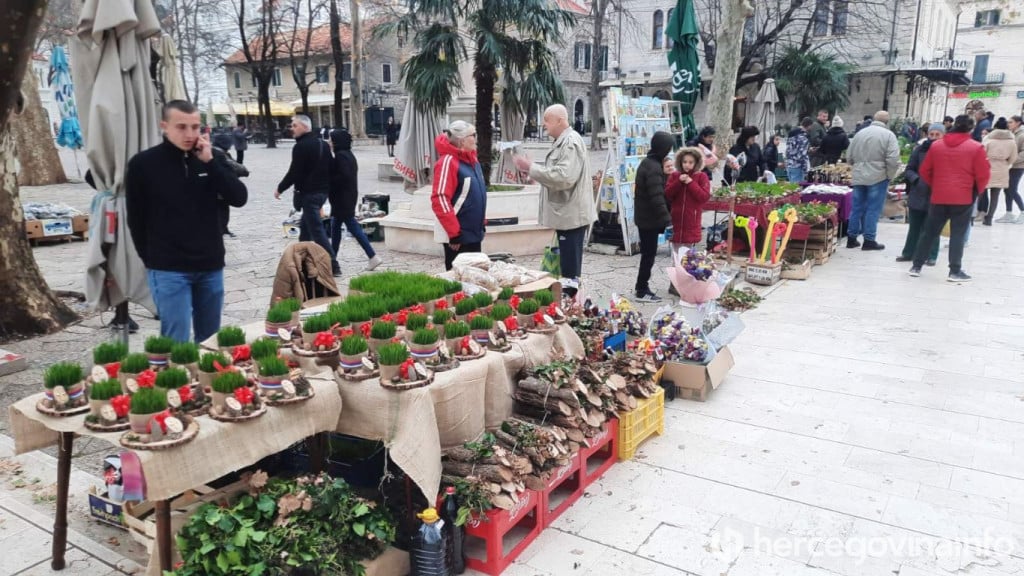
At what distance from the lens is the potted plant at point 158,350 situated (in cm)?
286

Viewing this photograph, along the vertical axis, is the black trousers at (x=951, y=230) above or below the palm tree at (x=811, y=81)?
below

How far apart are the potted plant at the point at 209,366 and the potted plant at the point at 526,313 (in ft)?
5.07

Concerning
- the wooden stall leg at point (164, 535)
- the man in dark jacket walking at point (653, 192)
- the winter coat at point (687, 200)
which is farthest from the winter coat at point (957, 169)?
the wooden stall leg at point (164, 535)

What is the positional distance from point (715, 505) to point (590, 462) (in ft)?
2.48

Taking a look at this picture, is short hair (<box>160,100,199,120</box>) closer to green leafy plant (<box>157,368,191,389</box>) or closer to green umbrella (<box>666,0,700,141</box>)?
green leafy plant (<box>157,368,191,389</box>)

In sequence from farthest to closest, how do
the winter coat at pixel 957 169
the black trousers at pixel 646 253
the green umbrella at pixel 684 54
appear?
the green umbrella at pixel 684 54
the winter coat at pixel 957 169
the black trousers at pixel 646 253

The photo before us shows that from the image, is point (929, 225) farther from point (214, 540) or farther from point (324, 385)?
point (214, 540)

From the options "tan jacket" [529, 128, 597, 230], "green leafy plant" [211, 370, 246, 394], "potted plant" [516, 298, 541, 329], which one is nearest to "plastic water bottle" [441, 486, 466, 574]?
"green leafy plant" [211, 370, 246, 394]

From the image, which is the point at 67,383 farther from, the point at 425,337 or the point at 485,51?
the point at 485,51

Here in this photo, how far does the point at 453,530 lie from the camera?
2.90 metres

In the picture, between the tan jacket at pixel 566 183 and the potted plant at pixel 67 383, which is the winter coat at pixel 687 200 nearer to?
the tan jacket at pixel 566 183

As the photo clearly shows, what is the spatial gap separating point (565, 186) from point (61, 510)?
4.43 metres

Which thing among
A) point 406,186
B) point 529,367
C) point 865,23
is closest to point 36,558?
point 529,367

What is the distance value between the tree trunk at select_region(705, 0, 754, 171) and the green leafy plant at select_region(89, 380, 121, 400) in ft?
36.9
